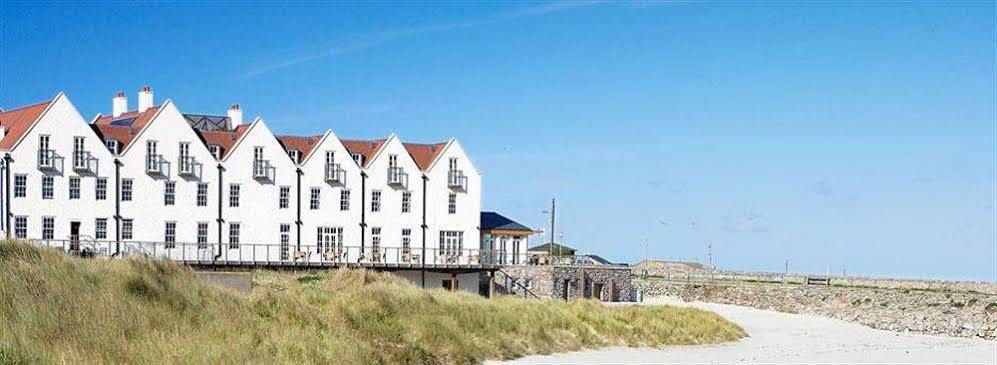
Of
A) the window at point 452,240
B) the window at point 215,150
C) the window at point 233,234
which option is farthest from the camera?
the window at point 452,240

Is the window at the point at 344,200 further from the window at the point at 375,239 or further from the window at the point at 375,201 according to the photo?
the window at the point at 375,239

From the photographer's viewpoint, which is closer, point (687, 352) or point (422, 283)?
point (687, 352)

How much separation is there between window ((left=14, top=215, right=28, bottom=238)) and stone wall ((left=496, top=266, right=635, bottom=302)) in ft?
60.3

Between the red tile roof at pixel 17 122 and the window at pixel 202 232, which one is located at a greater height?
the red tile roof at pixel 17 122

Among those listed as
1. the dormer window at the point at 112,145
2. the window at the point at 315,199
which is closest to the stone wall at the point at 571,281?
the window at the point at 315,199

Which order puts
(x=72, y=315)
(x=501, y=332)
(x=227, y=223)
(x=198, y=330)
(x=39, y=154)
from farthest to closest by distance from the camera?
(x=227, y=223), (x=39, y=154), (x=501, y=332), (x=198, y=330), (x=72, y=315)

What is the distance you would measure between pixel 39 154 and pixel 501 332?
21.0 meters

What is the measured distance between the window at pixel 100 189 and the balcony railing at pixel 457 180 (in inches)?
546

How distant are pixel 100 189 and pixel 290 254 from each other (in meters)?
7.39

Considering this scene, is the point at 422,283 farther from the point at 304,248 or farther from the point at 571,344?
the point at 571,344

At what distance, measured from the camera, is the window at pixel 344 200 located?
1893 inches

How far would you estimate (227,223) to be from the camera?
4553cm

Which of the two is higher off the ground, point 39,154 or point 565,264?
point 39,154

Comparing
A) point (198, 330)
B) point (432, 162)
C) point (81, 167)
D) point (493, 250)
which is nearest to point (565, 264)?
point (493, 250)
